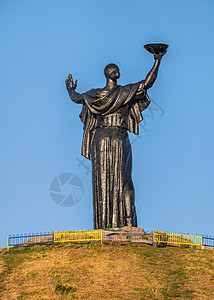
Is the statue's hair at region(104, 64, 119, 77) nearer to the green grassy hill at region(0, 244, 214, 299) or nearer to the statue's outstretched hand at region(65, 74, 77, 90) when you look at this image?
the statue's outstretched hand at region(65, 74, 77, 90)

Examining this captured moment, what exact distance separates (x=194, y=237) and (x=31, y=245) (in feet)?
21.2

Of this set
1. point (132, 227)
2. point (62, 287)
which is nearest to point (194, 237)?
point (132, 227)

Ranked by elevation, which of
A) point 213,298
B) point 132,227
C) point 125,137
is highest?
point 125,137

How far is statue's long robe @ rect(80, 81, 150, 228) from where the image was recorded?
3434 cm

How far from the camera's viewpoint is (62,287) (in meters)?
28.5

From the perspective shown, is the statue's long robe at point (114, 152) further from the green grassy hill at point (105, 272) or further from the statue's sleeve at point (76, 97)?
the green grassy hill at point (105, 272)

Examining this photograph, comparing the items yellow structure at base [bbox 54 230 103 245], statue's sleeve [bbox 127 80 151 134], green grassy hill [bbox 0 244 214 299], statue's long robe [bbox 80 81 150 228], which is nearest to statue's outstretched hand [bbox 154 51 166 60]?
statue's long robe [bbox 80 81 150 228]

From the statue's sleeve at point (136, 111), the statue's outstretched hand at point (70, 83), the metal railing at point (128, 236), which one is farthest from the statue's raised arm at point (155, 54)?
the metal railing at point (128, 236)

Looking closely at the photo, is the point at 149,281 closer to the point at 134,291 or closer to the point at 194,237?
the point at 134,291

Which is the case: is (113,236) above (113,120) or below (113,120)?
below

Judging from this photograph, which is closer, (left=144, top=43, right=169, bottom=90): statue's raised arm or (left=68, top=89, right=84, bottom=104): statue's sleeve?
(left=144, top=43, right=169, bottom=90): statue's raised arm

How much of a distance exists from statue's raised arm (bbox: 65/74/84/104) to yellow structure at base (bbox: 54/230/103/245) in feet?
18.8

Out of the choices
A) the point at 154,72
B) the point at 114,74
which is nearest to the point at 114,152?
the point at 114,74

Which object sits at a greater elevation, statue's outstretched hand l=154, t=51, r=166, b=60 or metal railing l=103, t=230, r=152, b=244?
statue's outstretched hand l=154, t=51, r=166, b=60
